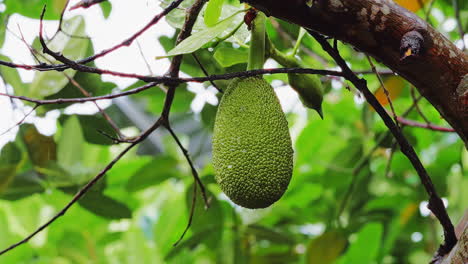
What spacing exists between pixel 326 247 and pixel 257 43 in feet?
2.17

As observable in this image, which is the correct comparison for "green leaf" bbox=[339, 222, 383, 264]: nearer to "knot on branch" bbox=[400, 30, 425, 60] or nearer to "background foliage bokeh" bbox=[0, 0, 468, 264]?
"background foliage bokeh" bbox=[0, 0, 468, 264]

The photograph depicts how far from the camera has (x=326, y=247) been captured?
1.37 meters

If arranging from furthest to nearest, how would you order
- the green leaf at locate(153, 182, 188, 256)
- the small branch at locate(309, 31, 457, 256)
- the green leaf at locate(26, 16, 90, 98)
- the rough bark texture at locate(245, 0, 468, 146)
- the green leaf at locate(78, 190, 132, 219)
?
the green leaf at locate(153, 182, 188, 256) → the green leaf at locate(78, 190, 132, 219) → the green leaf at locate(26, 16, 90, 98) → the small branch at locate(309, 31, 457, 256) → the rough bark texture at locate(245, 0, 468, 146)

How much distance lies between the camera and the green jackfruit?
0.88 meters

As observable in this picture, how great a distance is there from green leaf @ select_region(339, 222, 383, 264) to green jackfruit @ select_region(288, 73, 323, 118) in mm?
797

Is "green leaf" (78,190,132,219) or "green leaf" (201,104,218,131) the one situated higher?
"green leaf" (201,104,218,131)

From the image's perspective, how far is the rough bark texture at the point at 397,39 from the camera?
0.62 m

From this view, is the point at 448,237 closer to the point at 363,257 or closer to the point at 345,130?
the point at 363,257

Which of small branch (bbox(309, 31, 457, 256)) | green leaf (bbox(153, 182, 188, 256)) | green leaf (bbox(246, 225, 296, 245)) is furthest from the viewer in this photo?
green leaf (bbox(153, 182, 188, 256))

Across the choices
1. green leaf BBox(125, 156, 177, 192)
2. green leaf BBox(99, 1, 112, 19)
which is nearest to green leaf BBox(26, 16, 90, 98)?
green leaf BBox(99, 1, 112, 19)

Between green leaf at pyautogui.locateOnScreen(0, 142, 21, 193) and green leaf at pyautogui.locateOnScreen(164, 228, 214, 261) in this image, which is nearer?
green leaf at pyautogui.locateOnScreen(0, 142, 21, 193)

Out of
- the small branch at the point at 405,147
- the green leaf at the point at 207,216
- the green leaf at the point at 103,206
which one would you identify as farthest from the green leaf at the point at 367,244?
the small branch at the point at 405,147

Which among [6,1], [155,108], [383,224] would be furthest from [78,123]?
[383,224]

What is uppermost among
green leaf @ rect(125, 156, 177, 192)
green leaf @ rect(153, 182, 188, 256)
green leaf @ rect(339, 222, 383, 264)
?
green leaf @ rect(125, 156, 177, 192)
